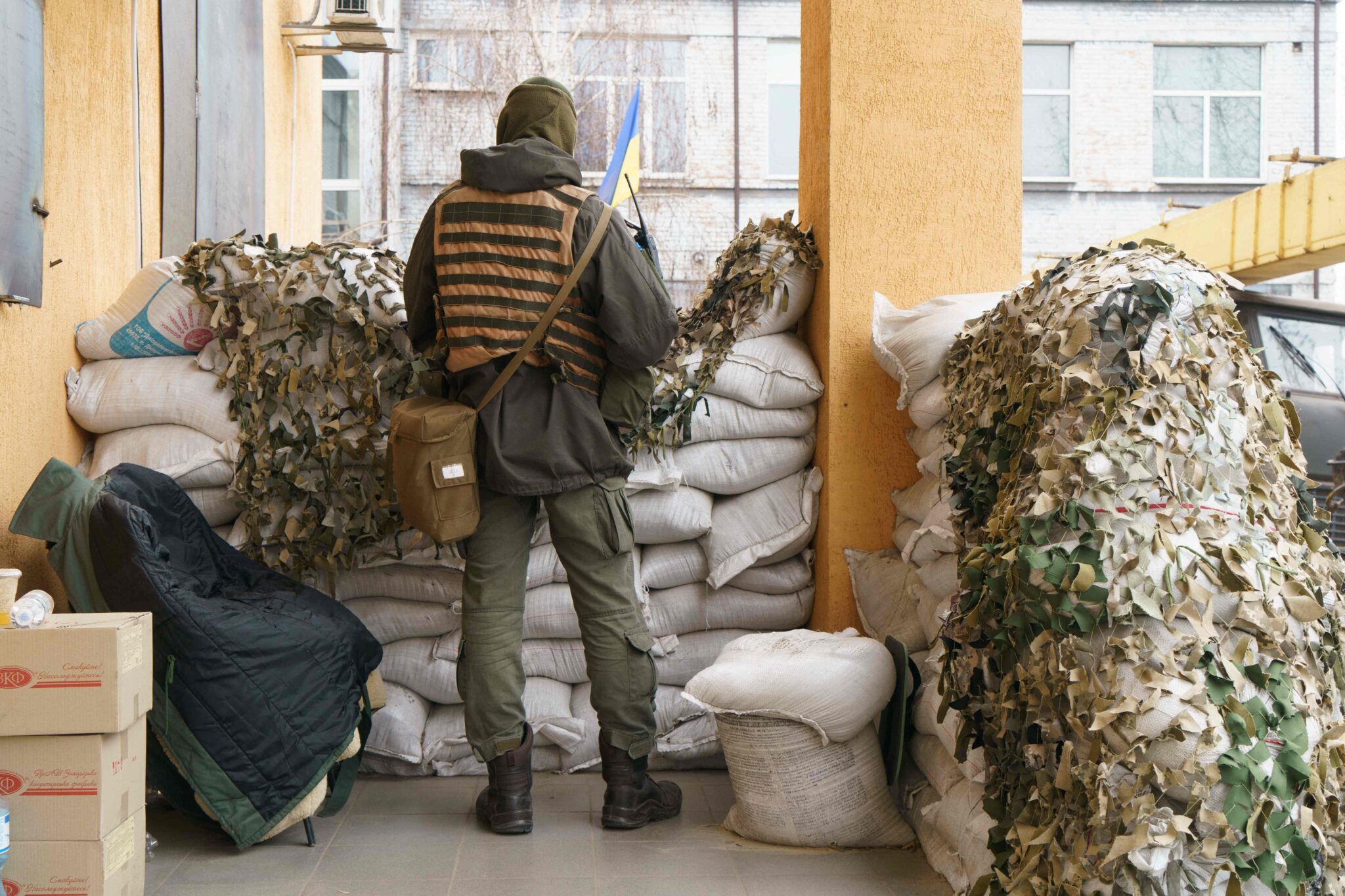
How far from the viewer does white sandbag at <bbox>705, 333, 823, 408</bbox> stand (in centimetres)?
356

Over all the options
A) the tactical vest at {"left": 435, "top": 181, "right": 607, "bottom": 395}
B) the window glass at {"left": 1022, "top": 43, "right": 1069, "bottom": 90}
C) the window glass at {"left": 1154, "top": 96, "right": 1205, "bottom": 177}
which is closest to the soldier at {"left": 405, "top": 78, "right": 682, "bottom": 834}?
the tactical vest at {"left": 435, "top": 181, "right": 607, "bottom": 395}

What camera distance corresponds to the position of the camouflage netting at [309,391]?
10.9 ft

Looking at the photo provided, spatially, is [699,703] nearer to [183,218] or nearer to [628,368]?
[628,368]

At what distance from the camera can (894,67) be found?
3664 millimetres

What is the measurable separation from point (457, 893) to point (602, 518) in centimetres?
96

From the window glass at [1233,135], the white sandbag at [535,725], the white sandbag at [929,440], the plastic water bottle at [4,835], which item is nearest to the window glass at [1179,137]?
the window glass at [1233,135]

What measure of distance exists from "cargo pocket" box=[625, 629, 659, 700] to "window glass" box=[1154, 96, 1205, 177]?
14406 millimetres

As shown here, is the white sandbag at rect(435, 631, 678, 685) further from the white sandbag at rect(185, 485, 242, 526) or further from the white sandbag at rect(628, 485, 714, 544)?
the white sandbag at rect(185, 485, 242, 526)

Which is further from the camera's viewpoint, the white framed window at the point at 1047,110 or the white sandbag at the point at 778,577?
the white framed window at the point at 1047,110

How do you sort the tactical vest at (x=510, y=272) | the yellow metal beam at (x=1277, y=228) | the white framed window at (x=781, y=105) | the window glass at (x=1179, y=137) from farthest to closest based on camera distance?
the window glass at (x=1179, y=137), the white framed window at (x=781, y=105), the yellow metal beam at (x=1277, y=228), the tactical vest at (x=510, y=272)

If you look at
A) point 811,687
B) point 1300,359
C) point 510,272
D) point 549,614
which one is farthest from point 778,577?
point 1300,359

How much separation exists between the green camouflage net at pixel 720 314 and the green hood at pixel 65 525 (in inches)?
57.3

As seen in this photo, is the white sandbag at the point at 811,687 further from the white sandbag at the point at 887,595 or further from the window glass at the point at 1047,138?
the window glass at the point at 1047,138

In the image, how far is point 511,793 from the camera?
301 cm
